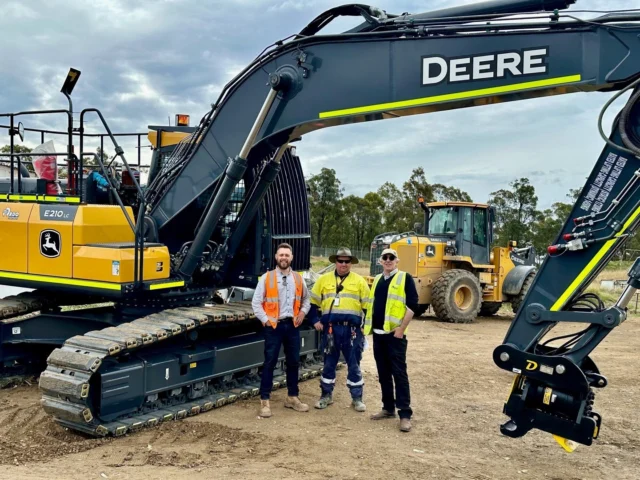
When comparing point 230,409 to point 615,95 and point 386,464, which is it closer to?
point 386,464

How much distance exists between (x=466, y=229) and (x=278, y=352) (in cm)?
967

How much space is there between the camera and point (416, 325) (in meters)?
14.0

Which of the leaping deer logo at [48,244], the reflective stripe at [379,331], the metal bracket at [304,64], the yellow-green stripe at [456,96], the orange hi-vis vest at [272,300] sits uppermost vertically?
the metal bracket at [304,64]

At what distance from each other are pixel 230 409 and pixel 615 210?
4.31 metres

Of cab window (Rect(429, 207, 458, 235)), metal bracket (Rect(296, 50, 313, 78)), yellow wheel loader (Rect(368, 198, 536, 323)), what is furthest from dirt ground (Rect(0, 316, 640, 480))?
cab window (Rect(429, 207, 458, 235))

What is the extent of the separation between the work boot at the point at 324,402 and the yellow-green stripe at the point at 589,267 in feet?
9.87

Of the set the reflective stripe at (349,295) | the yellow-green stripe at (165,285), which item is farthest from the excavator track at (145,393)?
the reflective stripe at (349,295)

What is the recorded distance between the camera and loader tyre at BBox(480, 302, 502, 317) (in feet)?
53.2

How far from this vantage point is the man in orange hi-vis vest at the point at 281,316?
6.66 m

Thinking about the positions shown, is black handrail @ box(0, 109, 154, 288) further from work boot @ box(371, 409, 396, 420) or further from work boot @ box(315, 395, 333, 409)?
work boot @ box(371, 409, 396, 420)

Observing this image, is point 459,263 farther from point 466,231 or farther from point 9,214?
point 9,214

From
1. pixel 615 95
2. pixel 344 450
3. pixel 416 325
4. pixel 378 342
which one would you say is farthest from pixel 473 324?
pixel 615 95

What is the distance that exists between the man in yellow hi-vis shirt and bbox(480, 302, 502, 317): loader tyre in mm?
9956

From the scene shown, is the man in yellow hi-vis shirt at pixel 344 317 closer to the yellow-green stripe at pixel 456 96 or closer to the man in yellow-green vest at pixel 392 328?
the man in yellow-green vest at pixel 392 328
